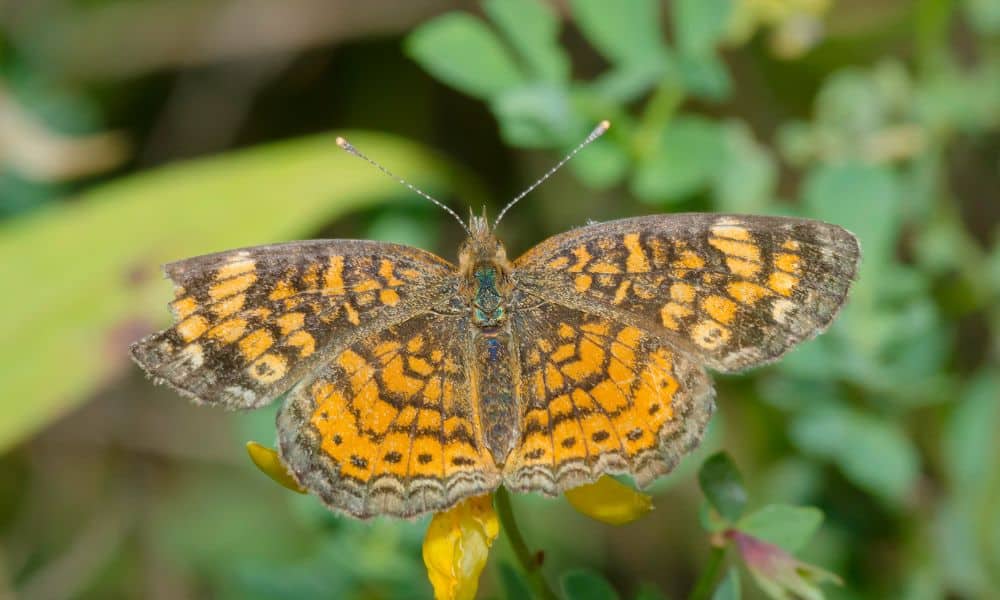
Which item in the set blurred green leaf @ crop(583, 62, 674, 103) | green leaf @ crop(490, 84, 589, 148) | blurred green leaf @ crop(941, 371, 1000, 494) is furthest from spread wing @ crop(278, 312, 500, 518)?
blurred green leaf @ crop(941, 371, 1000, 494)

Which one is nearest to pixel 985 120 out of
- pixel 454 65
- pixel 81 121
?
pixel 454 65

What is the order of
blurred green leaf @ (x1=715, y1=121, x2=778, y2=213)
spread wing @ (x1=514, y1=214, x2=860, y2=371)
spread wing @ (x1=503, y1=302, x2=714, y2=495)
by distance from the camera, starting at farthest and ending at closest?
1. blurred green leaf @ (x1=715, y1=121, x2=778, y2=213)
2. spread wing @ (x1=514, y1=214, x2=860, y2=371)
3. spread wing @ (x1=503, y1=302, x2=714, y2=495)

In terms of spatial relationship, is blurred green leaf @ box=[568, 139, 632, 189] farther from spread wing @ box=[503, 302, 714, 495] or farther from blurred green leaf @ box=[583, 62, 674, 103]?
spread wing @ box=[503, 302, 714, 495]

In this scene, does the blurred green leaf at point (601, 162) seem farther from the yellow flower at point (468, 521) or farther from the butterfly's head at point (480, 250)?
the yellow flower at point (468, 521)

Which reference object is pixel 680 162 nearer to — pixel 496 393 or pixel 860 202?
pixel 860 202

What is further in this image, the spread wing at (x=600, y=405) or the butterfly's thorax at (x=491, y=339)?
the butterfly's thorax at (x=491, y=339)

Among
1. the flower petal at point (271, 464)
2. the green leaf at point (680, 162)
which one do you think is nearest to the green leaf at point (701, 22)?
the green leaf at point (680, 162)
